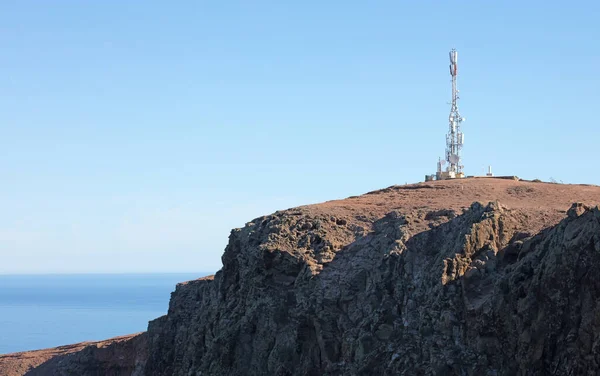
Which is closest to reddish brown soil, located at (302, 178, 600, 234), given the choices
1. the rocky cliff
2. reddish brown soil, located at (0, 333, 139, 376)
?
the rocky cliff

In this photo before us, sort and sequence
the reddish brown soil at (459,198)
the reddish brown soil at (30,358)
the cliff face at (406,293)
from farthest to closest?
1. the reddish brown soil at (30,358)
2. the reddish brown soil at (459,198)
3. the cliff face at (406,293)

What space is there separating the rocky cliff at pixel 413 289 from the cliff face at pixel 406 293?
5cm

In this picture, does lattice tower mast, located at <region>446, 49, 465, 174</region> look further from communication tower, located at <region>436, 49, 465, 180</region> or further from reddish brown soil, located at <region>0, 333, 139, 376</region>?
reddish brown soil, located at <region>0, 333, 139, 376</region>

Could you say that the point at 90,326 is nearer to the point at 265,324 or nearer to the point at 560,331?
the point at 265,324

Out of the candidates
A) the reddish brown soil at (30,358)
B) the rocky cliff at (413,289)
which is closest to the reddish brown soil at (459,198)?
the rocky cliff at (413,289)

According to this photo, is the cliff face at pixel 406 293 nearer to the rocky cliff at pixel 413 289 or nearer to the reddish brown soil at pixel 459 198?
the rocky cliff at pixel 413 289

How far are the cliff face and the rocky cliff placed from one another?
5 cm

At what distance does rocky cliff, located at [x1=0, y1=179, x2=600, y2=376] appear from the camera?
913 inches

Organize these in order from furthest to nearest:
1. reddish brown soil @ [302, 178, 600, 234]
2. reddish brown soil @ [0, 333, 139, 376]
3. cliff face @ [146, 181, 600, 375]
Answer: reddish brown soil @ [0, 333, 139, 376], reddish brown soil @ [302, 178, 600, 234], cliff face @ [146, 181, 600, 375]

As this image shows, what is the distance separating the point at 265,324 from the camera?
34031 millimetres

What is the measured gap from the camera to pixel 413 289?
29516 mm

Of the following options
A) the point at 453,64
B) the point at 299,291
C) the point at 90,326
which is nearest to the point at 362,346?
the point at 299,291

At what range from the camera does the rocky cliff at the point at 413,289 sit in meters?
23.2

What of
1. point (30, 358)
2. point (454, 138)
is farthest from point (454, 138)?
point (30, 358)
